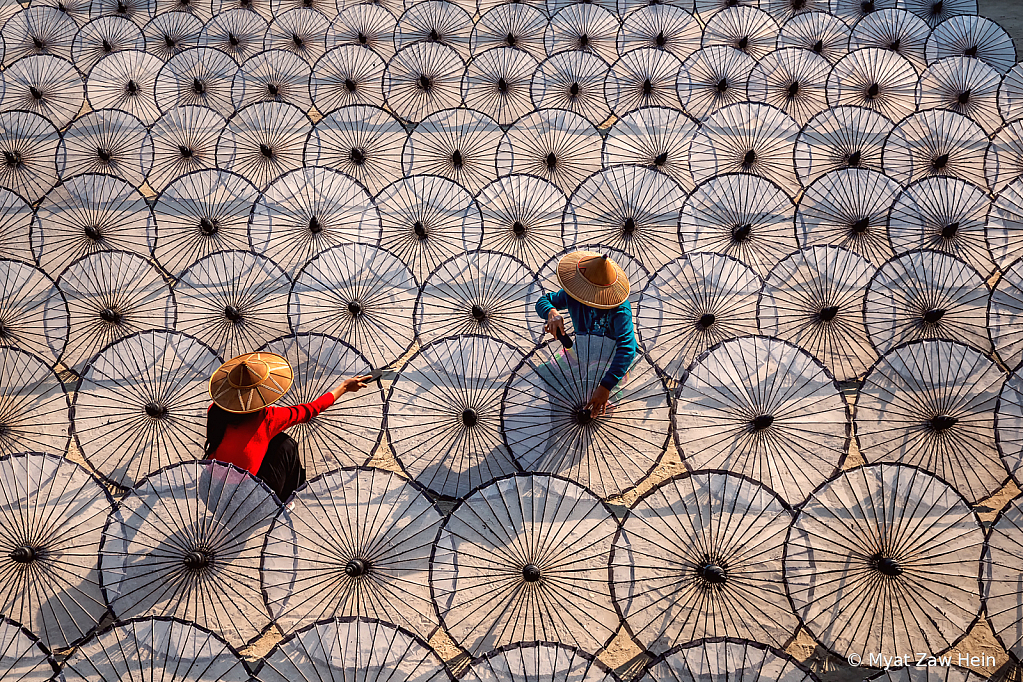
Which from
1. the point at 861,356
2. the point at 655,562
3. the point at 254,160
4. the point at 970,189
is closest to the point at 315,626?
the point at 655,562

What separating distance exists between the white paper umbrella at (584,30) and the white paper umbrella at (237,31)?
16.6 feet

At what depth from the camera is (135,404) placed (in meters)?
5.71

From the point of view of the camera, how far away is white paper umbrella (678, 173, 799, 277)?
7.02m

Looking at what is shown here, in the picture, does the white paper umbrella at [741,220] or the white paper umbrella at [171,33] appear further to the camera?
the white paper umbrella at [171,33]

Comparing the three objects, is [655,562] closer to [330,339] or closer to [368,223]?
[330,339]

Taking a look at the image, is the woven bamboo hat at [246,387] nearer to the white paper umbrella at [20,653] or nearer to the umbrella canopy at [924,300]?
the white paper umbrella at [20,653]

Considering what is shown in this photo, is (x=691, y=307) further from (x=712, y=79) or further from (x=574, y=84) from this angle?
(x=712, y=79)

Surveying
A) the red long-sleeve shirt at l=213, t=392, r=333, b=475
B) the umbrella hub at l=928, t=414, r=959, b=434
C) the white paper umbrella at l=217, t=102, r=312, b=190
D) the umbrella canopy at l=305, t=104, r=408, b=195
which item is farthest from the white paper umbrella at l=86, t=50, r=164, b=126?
the umbrella hub at l=928, t=414, r=959, b=434

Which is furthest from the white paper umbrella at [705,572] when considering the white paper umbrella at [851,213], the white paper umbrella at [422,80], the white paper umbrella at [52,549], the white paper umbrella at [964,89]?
the white paper umbrella at [964,89]

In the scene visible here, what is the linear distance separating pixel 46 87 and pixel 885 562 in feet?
42.2

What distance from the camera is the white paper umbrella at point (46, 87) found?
9867mm

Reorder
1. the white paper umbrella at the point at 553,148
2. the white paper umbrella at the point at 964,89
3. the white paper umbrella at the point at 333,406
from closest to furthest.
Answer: the white paper umbrella at the point at 333,406 < the white paper umbrella at the point at 553,148 < the white paper umbrella at the point at 964,89

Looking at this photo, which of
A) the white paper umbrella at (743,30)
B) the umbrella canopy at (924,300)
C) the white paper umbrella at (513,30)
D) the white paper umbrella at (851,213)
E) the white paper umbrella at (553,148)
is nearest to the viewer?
the umbrella canopy at (924,300)

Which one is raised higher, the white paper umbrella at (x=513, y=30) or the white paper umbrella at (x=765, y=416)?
the white paper umbrella at (x=513, y=30)
